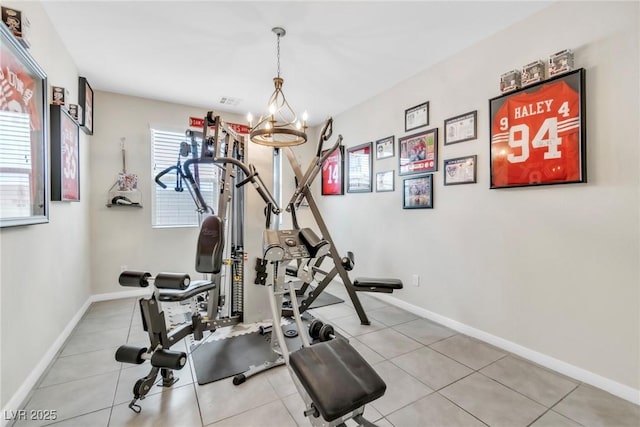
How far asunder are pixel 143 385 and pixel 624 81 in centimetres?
368

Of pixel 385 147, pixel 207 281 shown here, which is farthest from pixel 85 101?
pixel 385 147

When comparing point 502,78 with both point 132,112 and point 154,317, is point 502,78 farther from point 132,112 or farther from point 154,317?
point 132,112

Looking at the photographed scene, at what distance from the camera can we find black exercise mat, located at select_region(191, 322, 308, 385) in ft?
6.96

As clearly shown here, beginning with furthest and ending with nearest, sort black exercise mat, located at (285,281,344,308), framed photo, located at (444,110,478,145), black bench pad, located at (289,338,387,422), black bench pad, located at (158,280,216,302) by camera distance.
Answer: black exercise mat, located at (285,281,344,308), framed photo, located at (444,110,478,145), black bench pad, located at (158,280,216,302), black bench pad, located at (289,338,387,422)

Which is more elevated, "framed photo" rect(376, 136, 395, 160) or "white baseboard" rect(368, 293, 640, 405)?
"framed photo" rect(376, 136, 395, 160)

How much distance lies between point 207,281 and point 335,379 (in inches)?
66.8

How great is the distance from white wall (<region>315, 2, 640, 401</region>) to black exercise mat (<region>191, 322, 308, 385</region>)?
1.80m

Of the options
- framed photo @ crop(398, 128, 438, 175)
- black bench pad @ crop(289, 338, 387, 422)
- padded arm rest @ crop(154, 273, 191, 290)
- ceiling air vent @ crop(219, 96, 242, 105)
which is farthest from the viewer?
ceiling air vent @ crop(219, 96, 242, 105)

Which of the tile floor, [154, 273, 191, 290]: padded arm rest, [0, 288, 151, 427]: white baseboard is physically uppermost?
[154, 273, 191, 290]: padded arm rest

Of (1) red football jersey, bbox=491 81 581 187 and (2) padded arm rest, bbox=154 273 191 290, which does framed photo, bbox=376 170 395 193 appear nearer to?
(1) red football jersey, bbox=491 81 581 187

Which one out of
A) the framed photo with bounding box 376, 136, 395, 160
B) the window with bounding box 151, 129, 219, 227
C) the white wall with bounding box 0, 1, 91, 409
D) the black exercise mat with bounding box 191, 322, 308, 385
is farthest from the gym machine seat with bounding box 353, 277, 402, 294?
the window with bounding box 151, 129, 219, 227

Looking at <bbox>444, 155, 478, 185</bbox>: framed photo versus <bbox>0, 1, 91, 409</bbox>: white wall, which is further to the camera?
<bbox>444, 155, 478, 185</bbox>: framed photo

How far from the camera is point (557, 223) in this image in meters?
2.16

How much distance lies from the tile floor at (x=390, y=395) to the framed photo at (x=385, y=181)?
1939mm
